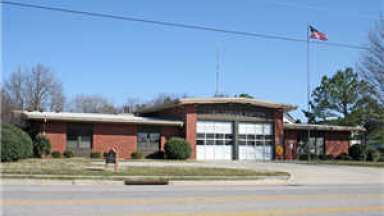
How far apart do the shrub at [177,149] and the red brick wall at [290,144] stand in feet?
34.9

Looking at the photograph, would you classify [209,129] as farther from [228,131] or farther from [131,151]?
[131,151]

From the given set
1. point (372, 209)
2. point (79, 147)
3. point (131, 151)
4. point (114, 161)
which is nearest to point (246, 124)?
point (131, 151)

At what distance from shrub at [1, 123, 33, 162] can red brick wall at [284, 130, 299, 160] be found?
2511 cm

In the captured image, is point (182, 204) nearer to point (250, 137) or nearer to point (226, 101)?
point (226, 101)

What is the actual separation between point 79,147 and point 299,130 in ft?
66.6

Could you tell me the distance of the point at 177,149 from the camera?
1617 inches

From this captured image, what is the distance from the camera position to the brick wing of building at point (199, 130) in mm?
40094

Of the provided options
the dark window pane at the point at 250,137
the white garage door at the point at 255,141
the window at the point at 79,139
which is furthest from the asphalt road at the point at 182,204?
the dark window pane at the point at 250,137

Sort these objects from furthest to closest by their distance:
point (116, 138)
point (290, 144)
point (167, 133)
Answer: point (290, 144), point (167, 133), point (116, 138)

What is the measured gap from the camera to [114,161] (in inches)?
975

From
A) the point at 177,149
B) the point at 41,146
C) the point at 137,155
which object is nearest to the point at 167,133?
the point at 177,149

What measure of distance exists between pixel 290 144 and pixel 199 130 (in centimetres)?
947

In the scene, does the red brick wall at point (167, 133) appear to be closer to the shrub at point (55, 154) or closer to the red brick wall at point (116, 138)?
the red brick wall at point (116, 138)

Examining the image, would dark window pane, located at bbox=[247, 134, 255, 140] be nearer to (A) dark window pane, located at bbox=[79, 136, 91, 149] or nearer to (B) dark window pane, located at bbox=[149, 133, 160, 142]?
(B) dark window pane, located at bbox=[149, 133, 160, 142]
